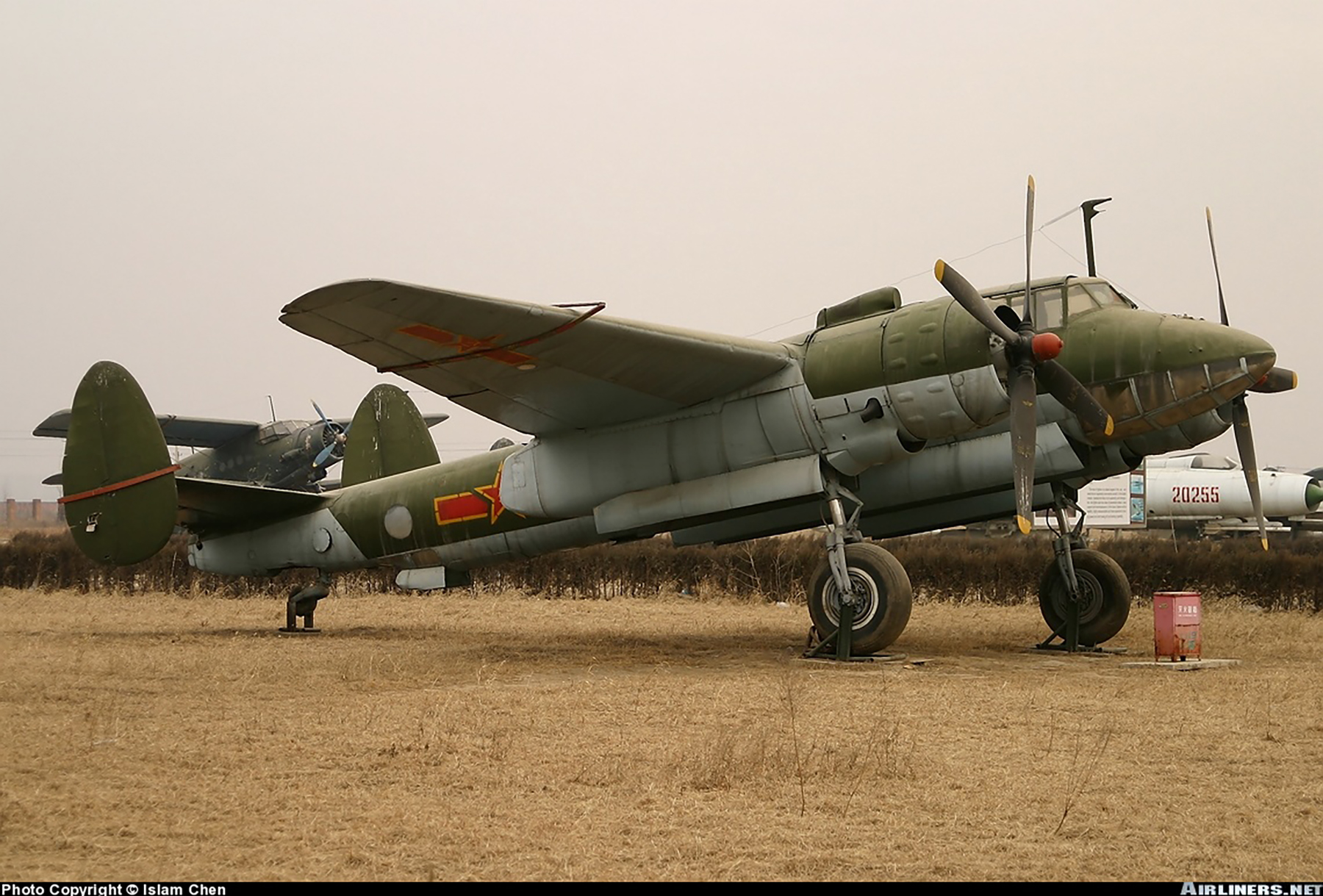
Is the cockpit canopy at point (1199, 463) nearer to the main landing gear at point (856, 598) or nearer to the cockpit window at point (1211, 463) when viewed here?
the cockpit window at point (1211, 463)

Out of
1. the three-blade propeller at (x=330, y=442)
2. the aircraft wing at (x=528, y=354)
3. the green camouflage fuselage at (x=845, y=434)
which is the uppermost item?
the three-blade propeller at (x=330, y=442)

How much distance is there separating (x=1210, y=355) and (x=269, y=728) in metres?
9.64

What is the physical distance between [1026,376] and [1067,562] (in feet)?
12.7

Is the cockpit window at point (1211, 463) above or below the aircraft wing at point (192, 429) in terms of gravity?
below

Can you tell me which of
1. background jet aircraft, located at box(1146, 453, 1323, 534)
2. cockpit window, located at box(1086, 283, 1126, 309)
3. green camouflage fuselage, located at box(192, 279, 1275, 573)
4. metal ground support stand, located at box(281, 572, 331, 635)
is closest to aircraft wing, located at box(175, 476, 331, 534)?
metal ground support stand, located at box(281, 572, 331, 635)

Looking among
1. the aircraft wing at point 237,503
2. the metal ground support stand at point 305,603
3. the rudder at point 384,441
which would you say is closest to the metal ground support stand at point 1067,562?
the rudder at point 384,441

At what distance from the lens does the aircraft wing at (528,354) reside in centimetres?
1140

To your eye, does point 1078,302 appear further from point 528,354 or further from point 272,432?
point 272,432

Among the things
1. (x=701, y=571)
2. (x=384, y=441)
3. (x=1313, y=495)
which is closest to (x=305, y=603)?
(x=384, y=441)

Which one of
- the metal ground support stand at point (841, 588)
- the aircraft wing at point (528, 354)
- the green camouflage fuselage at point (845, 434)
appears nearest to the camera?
the aircraft wing at point (528, 354)

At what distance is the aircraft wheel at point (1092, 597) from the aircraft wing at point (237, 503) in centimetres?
990

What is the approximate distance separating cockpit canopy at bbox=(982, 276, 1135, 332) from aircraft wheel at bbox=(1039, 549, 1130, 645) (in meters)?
3.55

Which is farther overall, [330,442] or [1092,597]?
[330,442]

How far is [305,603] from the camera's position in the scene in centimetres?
1734
